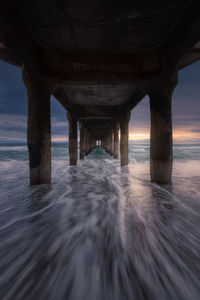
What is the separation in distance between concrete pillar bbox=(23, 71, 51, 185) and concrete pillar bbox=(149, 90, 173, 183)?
3.89 meters

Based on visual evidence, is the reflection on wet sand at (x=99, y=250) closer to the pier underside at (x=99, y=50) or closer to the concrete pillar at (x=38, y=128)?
the concrete pillar at (x=38, y=128)

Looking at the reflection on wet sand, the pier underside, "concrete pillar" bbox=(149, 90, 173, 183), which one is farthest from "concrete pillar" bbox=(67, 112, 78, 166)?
the reflection on wet sand

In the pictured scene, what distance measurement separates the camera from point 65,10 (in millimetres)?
2783

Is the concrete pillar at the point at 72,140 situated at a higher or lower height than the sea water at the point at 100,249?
higher

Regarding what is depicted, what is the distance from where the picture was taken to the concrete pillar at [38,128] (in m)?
4.49

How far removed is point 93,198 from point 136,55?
4989mm

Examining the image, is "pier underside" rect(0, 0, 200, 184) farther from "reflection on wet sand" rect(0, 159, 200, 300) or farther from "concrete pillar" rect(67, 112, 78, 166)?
"concrete pillar" rect(67, 112, 78, 166)

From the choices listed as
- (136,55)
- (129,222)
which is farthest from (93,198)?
(136,55)

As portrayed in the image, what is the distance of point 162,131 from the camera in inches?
186

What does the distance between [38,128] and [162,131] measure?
434cm

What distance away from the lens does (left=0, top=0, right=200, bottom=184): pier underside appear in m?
2.78

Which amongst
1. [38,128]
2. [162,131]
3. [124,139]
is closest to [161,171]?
[162,131]

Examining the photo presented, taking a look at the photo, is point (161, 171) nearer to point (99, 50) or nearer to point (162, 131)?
point (162, 131)

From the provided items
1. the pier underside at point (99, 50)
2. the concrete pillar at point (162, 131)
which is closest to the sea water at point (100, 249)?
the concrete pillar at point (162, 131)
